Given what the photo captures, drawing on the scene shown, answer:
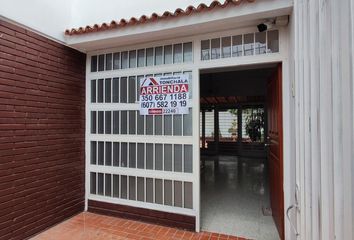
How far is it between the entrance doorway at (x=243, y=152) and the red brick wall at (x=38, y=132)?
93.2 inches

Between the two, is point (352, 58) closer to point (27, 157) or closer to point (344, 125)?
point (344, 125)

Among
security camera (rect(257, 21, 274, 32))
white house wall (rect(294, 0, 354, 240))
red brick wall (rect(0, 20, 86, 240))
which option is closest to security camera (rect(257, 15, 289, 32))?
security camera (rect(257, 21, 274, 32))

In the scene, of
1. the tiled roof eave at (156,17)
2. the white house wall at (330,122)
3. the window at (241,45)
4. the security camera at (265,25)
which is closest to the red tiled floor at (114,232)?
the white house wall at (330,122)

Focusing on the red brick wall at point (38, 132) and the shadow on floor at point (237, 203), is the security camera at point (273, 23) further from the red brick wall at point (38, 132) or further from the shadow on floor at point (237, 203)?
the red brick wall at point (38, 132)

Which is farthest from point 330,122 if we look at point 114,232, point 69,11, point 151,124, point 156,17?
point 69,11

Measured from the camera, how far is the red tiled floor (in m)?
3.34

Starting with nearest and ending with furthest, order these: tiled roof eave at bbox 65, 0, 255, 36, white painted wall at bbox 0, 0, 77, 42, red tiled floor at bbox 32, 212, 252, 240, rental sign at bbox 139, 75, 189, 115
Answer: tiled roof eave at bbox 65, 0, 255, 36, white painted wall at bbox 0, 0, 77, 42, red tiled floor at bbox 32, 212, 252, 240, rental sign at bbox 139, 75, 189, 115

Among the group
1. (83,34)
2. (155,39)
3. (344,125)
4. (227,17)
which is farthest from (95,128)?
(344,125)

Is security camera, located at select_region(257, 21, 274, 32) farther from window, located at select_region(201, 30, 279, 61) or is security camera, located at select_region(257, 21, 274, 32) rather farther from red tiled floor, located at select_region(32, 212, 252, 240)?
red tiled floor, located at select_region(32, 212, 252, 240)

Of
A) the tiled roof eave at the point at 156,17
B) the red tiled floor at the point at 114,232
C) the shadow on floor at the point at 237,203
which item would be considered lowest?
the red tiled floor at the point at 114,232

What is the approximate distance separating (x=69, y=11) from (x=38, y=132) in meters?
2.18

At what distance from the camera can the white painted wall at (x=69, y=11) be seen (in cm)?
318

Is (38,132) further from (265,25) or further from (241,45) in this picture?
(265,25)

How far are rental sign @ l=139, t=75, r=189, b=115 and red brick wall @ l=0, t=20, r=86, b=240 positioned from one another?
1.28m
